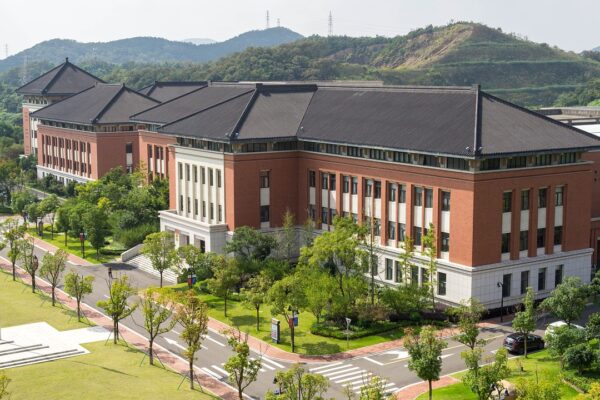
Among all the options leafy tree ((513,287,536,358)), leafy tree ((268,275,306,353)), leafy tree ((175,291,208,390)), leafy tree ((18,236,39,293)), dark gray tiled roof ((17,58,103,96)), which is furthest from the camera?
dark gray tiled roof ((17,58,103,96))

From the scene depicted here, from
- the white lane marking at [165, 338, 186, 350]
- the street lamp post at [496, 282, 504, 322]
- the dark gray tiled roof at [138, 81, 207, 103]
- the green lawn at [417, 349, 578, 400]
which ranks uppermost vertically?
the dark gray tiled roof at [138, 81, 207, 103]

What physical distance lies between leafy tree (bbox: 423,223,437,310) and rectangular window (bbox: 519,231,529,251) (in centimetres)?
521

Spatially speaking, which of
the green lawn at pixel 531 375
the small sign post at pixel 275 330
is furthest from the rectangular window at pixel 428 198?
the small sign post at pixel 275 330

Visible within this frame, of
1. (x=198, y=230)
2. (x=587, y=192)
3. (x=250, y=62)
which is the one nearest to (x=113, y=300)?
(x=198, y=230)

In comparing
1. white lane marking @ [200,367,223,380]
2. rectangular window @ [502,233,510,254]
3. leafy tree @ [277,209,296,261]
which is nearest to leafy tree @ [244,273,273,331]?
white lane marking @ [200,367,223,380]

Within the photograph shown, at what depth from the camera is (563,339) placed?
38125mm

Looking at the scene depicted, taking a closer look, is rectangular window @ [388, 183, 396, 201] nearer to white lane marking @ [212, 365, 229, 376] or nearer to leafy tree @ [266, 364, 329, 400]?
white lane marking @ [212, 365, 229, 376]

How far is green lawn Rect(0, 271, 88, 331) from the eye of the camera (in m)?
48.1

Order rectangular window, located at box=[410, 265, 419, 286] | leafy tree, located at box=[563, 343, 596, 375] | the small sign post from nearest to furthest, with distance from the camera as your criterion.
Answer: leafy tree, located at box=[563, 343, 596, 375] → the small sign post → rectangular window, located at box=[410, 265, 419, 286]

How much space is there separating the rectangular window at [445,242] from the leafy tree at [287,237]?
41.4 feet

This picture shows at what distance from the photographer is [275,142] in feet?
196

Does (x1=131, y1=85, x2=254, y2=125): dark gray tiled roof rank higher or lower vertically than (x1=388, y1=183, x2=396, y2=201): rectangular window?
higher

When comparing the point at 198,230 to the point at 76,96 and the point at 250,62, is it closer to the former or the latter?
the point at 76,96

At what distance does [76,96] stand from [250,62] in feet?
213
